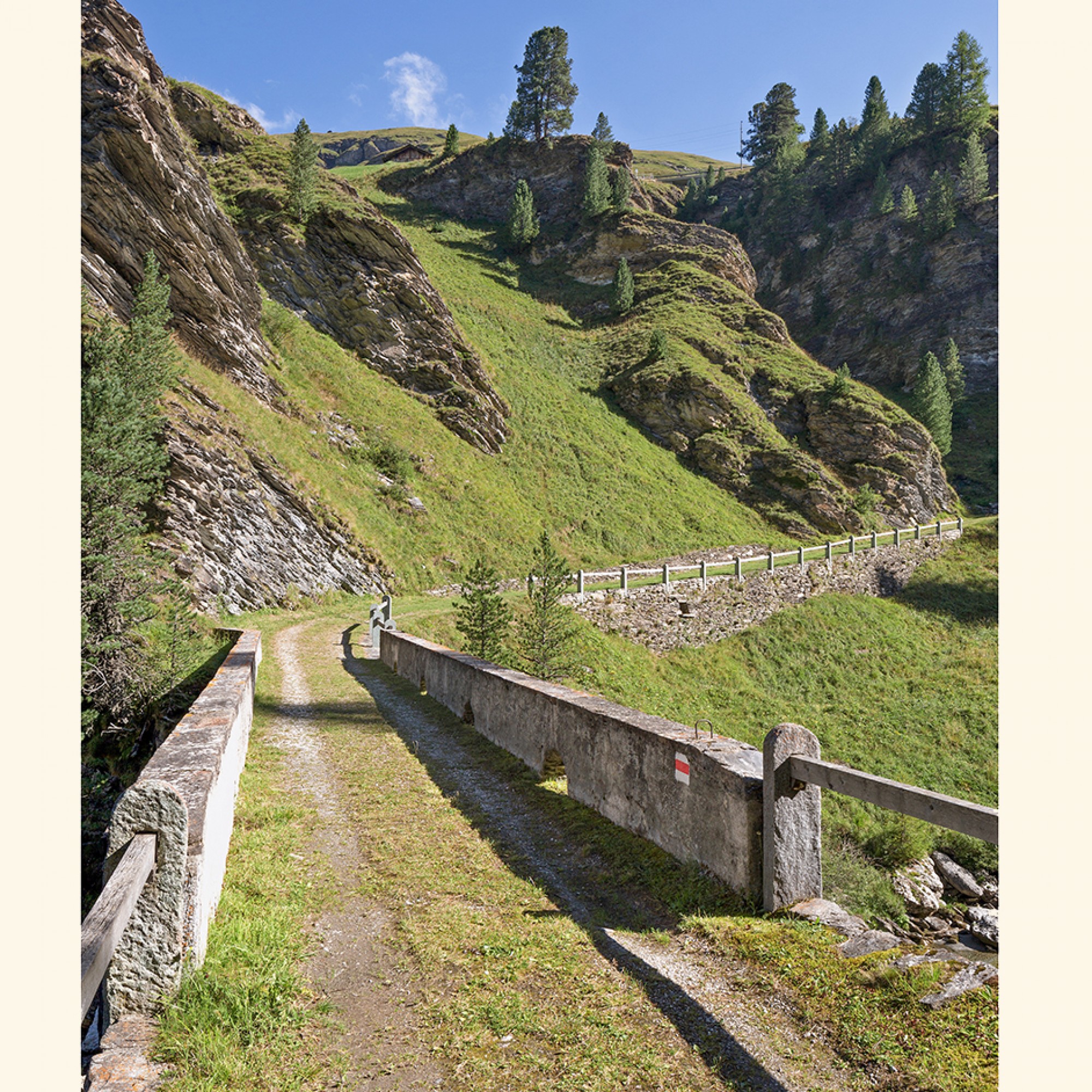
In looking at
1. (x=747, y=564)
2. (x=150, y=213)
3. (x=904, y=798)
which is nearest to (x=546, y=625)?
(x=904, y=798)

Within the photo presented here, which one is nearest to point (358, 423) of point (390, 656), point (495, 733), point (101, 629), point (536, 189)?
point (390, 656)

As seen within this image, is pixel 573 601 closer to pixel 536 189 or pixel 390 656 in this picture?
pixel 390 656

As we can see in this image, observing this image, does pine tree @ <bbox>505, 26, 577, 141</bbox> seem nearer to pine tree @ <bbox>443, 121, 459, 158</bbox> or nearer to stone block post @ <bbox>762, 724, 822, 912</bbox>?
pine tree @ <bbox>443, 121, 459, 158</bbox>

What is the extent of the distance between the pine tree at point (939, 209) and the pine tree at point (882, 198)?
4.24 m

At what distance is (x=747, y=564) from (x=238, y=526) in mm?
20028

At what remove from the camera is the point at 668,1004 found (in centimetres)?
336

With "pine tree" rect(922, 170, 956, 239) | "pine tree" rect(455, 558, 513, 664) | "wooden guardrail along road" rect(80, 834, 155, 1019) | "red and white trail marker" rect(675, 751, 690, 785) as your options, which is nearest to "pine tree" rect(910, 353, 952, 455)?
"pine tree" rect(922, 170, 956, 239)

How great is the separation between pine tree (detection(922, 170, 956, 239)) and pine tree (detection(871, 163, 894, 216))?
4.24 meters

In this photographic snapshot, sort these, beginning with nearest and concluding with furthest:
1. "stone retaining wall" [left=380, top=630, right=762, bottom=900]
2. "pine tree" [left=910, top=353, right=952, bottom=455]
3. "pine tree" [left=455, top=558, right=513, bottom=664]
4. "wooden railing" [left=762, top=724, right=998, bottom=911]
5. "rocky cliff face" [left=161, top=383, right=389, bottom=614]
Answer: "wooden railing" [left=762, top=724, right=998, bottom=911]
"stone retaining wall" [left=380, top=630, right=762, bottom=900]
"pine tree" [left=455, top=558, right=513, bottom=664]
"rocky cliff face" [left=161, top=383, right=389, bottom=614]
"pine tree" [left=910, top=353, right=952, bottom=455]

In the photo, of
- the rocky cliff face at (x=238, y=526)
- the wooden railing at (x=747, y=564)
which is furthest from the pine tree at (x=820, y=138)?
the rocky cliff face at (x=238, y=526)

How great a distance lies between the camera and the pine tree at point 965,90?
267ft

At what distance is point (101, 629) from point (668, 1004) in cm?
1118

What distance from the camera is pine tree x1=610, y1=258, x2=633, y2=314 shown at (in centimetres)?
5678

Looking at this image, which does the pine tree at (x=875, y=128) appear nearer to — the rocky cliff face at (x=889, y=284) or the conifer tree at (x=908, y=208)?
the rocky cliff face at (x=889, y=284)
